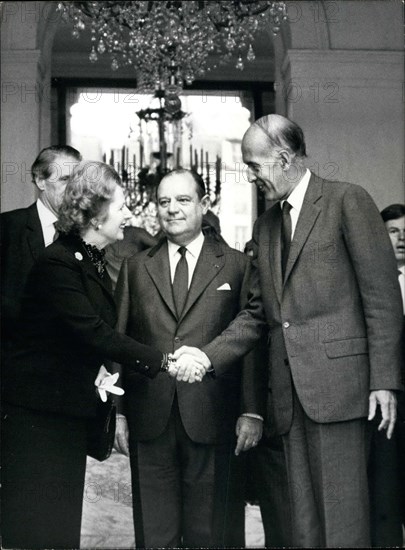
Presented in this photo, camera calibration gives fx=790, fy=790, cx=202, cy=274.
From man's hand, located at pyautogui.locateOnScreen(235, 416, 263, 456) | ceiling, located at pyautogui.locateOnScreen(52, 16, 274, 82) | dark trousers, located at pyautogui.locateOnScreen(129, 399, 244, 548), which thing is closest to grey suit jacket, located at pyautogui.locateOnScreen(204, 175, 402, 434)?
man's hand, located at pyautogui.locateOnScreen(235, 416, 263, 456)

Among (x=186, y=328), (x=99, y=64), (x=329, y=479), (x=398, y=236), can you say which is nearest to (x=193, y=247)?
(x=186, y=328)

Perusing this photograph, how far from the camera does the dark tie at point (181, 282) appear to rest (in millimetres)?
3614

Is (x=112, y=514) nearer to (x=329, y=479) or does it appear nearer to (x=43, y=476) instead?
(x=43, y=476)

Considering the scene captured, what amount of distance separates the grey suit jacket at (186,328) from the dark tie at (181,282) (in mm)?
32

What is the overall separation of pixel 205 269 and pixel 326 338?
681 millimetres

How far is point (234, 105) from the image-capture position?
414 inches

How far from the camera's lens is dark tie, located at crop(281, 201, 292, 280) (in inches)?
136

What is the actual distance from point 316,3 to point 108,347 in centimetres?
270

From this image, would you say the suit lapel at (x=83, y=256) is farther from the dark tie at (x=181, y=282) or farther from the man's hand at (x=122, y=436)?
the man's hand at (x=122, y=436)

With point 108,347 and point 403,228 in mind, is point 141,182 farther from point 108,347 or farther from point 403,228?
point 108,347

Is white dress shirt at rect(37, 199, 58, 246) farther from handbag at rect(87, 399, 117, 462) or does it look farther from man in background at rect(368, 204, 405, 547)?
man in background at rect(368, 204, 405, 547)

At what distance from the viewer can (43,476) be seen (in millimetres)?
3223

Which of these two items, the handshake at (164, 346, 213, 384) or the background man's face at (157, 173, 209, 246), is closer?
the handshake at (164, 346, 213, 384)

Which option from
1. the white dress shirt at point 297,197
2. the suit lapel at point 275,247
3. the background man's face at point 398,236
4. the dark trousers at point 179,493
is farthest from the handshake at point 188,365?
the background man's face at point 398,236
